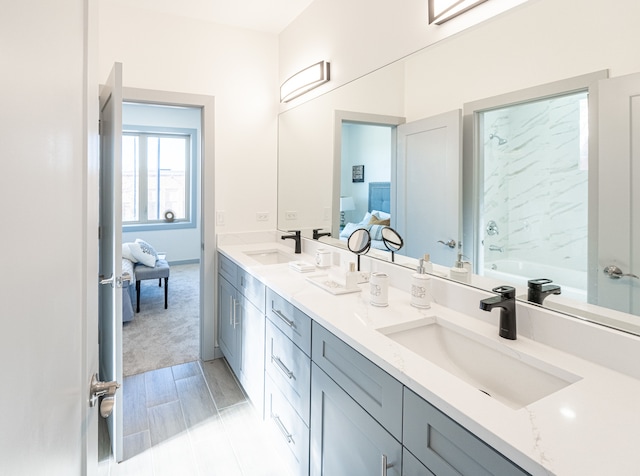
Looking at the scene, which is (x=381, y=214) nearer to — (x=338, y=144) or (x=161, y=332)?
(x=338, y=144)

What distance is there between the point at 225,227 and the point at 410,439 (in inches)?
93.3

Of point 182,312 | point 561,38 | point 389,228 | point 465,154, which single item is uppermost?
point 561,38

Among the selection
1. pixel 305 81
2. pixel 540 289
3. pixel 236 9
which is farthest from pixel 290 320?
pixel 236 9

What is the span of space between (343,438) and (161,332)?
279cm

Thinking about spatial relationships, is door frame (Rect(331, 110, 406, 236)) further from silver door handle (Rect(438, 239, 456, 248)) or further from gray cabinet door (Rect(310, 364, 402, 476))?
gray cabinet door (Rect(310, 364, 402, 476))

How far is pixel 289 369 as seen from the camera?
5.46 feet

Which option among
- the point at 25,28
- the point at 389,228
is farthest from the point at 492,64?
the point at 25,28

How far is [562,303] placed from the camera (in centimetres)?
116

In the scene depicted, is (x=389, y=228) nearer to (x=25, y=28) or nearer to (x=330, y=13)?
(x=330, y=13)

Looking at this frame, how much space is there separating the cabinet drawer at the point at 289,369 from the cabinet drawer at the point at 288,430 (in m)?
0.04

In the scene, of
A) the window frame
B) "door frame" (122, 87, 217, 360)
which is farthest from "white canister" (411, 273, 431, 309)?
the window frame

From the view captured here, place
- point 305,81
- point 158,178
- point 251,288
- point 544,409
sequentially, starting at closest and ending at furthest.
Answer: point 544,409, point 251,288, point 305,81, point 158,178

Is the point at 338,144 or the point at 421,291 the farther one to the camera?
the point at 338,144

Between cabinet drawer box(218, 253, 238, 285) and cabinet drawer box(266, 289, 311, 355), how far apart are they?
0.68m
